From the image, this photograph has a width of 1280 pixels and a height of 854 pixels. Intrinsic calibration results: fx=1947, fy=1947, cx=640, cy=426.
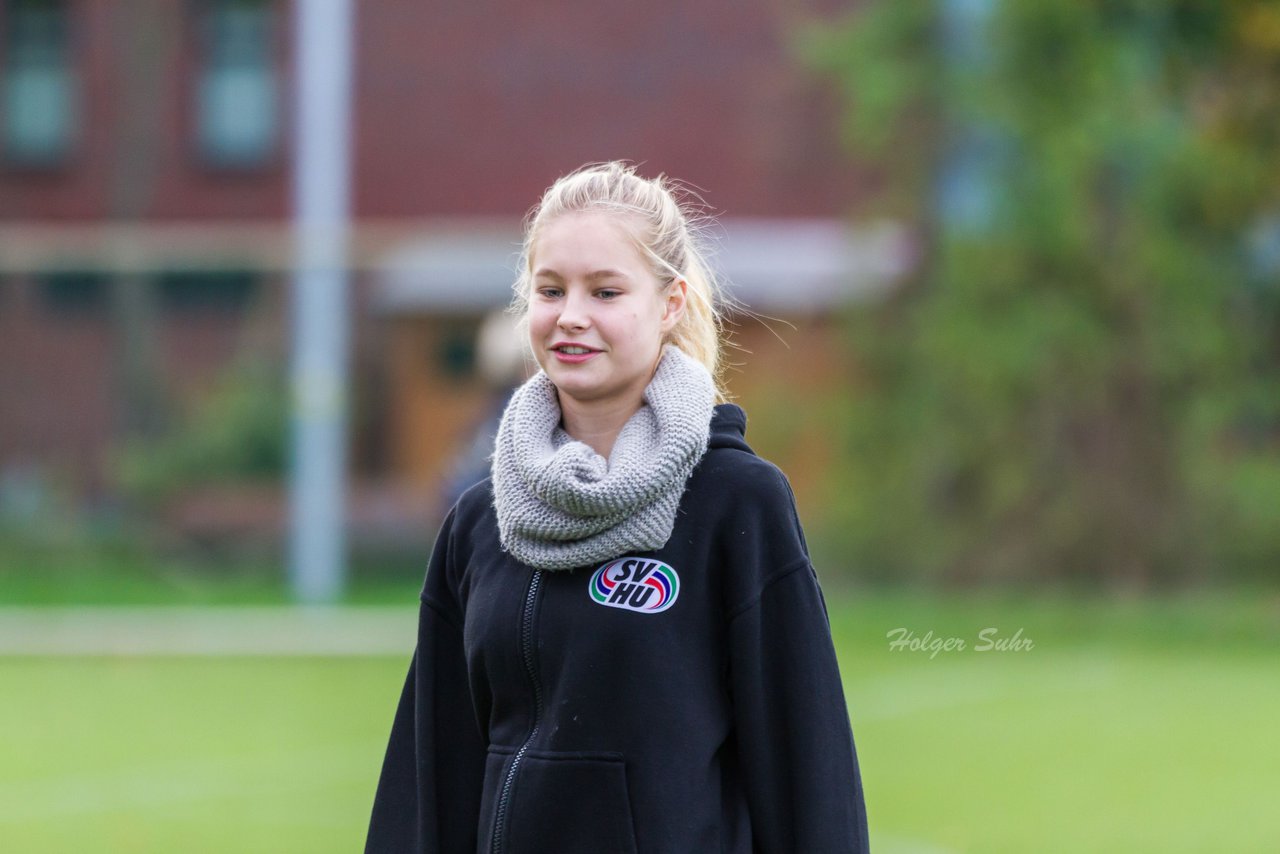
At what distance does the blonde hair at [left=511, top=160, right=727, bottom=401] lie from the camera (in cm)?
270

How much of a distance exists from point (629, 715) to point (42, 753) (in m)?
6.83

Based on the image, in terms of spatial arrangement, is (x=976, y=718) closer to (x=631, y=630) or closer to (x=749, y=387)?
(x=749, y=387)

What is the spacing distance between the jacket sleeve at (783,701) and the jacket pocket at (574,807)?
181mm

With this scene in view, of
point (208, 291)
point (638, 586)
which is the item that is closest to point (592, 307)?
point (638, 586)

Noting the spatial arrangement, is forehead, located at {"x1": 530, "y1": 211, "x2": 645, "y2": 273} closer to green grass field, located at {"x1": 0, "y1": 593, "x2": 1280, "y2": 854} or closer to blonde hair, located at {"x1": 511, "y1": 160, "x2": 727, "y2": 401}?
blonde hair, located at {"x1": 511, "y1": 160, "x2": 727, "y2": 401}

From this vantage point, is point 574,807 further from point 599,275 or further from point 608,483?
point 599,275

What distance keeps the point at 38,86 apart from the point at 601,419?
20280 millimetres

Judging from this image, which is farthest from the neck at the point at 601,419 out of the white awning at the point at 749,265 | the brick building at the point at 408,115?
the brick building at the point at 408,115

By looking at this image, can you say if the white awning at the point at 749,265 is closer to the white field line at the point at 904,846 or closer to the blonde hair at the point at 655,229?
the white field line at the point at 904,846

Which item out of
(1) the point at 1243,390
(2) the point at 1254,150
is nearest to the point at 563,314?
(2) the point at 1254,150

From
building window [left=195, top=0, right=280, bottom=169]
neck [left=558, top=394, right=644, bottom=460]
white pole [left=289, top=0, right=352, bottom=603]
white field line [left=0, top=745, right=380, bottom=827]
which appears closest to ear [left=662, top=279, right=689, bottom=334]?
neck [left=558, top=394, right=644, bottom=460]

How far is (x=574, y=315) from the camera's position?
264cm

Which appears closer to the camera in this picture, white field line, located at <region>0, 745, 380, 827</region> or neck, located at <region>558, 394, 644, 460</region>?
neck, located at <region>558, 394, 644, 460</region>

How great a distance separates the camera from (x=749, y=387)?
608 inches
